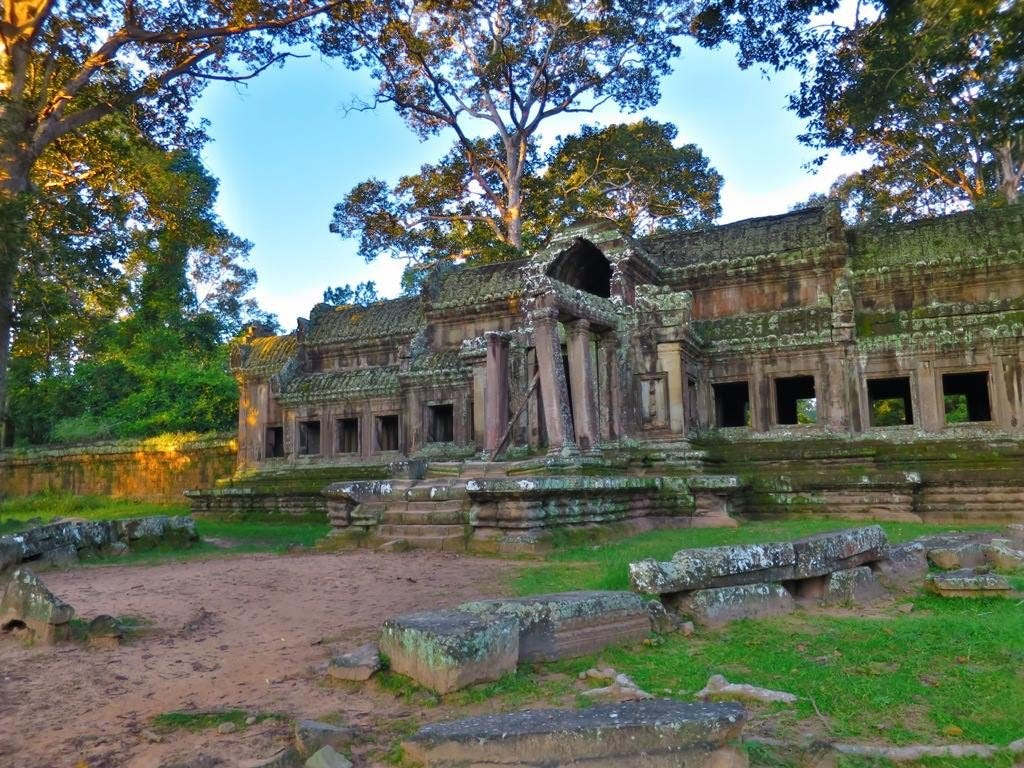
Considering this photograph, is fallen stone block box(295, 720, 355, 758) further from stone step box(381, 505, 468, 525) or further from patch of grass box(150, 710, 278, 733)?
stone step box(381, 505, 468, 525)

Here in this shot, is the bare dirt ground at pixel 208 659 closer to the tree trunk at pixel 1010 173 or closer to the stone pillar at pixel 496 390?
the stone pillar at pixel 496 390

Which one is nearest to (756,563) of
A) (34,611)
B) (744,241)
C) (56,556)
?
(34,611)

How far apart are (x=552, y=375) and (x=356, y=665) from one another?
321 inches

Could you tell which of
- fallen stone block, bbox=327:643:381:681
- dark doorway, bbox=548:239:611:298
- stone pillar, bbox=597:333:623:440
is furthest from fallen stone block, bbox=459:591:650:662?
dark doorway, bbox=548:239:611:298

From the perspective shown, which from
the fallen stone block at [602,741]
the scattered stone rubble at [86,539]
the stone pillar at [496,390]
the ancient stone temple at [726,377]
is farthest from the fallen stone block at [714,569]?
the scattered stone rubble at [86,539]

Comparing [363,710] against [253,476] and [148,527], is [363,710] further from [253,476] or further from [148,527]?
[253,476]

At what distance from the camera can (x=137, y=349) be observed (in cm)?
3253

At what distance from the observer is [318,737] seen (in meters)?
3.23

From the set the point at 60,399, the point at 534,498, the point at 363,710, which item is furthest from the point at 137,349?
the point at 363,710

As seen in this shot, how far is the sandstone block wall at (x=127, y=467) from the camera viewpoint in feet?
74.8

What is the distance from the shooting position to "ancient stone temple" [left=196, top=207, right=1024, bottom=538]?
1191 cm

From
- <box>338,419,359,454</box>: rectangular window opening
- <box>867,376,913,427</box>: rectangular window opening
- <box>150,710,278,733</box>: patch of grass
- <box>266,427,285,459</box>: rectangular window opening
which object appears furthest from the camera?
<box>266,427,285,459</box>: rectangular window opening

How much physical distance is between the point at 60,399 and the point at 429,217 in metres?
17.7

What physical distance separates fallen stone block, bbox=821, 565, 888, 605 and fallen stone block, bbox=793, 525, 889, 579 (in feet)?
0.34
